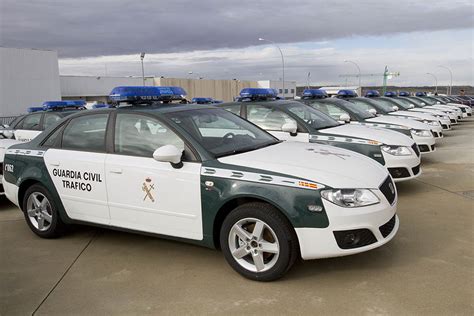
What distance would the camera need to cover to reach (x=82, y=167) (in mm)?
4609

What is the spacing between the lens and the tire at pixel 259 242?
11.8ft

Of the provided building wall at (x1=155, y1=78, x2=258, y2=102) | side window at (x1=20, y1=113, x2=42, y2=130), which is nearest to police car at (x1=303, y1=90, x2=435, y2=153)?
side window at (x1=20, y1=113, x2=42, y2=130)

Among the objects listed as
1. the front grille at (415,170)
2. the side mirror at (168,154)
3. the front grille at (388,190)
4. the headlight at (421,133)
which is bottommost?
the front grille at (415,170)

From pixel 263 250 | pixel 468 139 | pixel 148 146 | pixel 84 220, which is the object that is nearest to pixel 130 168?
pixel 148 146

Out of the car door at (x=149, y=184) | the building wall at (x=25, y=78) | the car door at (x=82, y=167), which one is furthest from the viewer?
the building wall at (x=25, y=78)

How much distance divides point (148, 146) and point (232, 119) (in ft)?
3.80

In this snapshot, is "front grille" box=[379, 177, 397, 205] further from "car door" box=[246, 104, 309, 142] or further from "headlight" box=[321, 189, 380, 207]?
"car door" box=[246, 104, 309, 142]

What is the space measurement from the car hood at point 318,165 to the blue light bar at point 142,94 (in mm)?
1733

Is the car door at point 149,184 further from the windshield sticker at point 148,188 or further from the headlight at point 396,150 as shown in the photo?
the headlight at point 396,150

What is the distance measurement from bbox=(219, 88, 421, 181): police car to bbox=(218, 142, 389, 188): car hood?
2022 mm

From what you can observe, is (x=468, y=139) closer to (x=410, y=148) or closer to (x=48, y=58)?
(x=410, y=148)

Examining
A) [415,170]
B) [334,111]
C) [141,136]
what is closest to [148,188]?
[141,136]

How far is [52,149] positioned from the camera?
499 cm

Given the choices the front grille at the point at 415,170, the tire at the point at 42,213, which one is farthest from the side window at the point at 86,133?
the front grille at the point at 415,170
